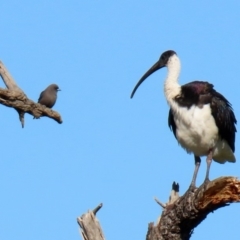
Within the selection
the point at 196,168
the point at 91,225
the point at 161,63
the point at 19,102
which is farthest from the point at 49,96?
the point at 91,225

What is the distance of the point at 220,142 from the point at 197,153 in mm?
397

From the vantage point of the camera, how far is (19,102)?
1051cm

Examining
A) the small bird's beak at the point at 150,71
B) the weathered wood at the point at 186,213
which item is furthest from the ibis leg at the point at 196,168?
the small bird's beak at the point at 150,71

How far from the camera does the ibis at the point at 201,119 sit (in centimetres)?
1264

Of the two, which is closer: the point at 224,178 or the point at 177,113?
the point at 224,178

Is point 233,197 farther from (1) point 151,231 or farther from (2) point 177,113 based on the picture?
(2) point 177,113

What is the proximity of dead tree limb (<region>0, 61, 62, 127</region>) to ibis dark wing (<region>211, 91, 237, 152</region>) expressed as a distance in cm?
307

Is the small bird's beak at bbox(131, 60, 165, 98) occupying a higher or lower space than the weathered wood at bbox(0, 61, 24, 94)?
higher

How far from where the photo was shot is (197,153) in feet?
43.2

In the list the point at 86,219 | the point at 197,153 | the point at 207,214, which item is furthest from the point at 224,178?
the point at 197,153

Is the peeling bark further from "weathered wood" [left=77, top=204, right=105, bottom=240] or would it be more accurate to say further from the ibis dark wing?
the ibis dark wing

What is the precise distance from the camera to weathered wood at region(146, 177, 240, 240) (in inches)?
394

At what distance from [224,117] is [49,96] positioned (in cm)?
486

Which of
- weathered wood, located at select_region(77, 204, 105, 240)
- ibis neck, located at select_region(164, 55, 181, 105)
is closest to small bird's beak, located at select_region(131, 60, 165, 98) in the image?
ibis neck, located at select_region(164, 55, 181, 105)
